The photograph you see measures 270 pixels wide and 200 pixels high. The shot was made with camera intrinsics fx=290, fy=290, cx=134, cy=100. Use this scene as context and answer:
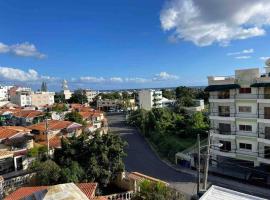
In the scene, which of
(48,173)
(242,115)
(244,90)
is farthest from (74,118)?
(244,90)

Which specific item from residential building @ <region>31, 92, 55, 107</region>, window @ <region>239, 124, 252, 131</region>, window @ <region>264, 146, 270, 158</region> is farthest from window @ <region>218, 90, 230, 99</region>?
residential building @ <region>31, 92, 55, 107</region>

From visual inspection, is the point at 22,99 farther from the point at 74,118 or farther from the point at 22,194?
the point at 22,194

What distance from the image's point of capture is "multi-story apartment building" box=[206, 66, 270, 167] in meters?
29.2

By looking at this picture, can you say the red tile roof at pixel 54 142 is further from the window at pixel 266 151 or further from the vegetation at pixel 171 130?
the window at pixel 266 151

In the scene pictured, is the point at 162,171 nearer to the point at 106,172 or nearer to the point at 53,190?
the point at 106,172

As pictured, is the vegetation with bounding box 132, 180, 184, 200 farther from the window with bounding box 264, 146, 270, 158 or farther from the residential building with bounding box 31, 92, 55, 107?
the residential building with bounding box 31, 92, 55, 107

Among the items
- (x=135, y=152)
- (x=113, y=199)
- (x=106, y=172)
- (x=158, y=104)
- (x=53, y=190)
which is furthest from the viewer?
(x=158, y=104)

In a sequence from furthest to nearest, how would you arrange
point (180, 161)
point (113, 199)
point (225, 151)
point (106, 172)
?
1. point (180, 161)
2. point (225, 151)
3. point (106, 172)
4. point (113, 199)

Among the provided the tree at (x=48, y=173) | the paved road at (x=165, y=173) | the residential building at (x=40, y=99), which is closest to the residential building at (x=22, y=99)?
the residential building at (x=40, y=99)

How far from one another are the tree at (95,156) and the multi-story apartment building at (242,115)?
12.2 m

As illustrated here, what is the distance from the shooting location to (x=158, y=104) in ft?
350

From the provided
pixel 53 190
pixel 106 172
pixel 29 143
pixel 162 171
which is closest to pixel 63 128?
pixel 29 143

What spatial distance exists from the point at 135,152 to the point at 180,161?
9.33m

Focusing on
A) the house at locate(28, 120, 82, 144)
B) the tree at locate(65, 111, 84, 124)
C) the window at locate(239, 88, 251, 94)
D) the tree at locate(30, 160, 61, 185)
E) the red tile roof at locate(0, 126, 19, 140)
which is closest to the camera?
the tree at locate(30, 160, 61, 185)
